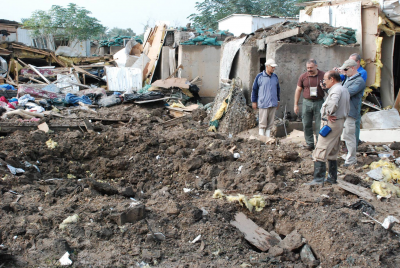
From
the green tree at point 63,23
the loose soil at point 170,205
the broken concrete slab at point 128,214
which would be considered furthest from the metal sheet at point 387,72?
the green tree at point 63,23

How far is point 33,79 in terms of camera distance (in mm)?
15008

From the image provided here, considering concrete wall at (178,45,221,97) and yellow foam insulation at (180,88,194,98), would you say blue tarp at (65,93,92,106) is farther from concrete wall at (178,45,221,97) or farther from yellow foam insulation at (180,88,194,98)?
concrete wall at (178,45,221,97)

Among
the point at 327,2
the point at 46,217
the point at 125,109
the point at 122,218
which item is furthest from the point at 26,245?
the point at 327,2

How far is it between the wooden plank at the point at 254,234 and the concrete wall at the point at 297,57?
15.8ft

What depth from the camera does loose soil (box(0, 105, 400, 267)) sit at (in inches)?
135

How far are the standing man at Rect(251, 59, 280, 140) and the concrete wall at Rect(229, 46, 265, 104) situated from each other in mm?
1244

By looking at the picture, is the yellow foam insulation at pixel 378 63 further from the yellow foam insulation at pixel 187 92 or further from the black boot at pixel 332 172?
the yellow foam insulation at pixel 187 92

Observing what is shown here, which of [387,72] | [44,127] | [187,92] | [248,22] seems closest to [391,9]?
[387,72]

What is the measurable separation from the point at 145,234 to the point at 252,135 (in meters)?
4.94

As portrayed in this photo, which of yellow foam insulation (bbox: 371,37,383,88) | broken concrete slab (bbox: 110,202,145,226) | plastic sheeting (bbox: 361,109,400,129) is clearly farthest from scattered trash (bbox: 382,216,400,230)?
yellow foam insulation (bbox: 371,37,383,88)

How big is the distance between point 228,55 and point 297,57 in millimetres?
2451

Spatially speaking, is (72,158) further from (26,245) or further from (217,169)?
(26,245)

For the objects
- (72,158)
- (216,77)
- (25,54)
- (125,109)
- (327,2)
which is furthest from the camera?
(25,54)

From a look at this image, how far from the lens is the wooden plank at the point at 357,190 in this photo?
483cm
